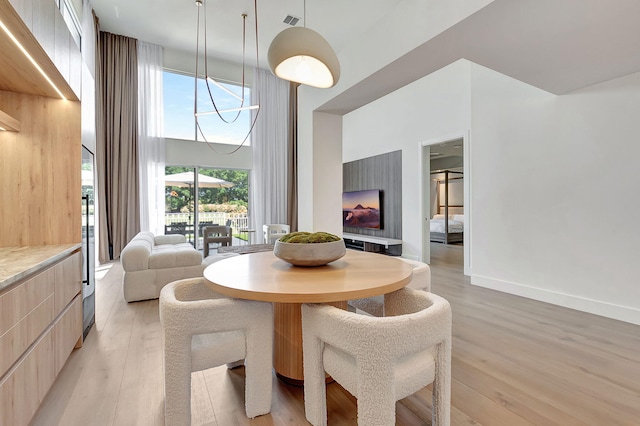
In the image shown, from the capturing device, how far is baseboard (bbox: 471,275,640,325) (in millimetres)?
2734

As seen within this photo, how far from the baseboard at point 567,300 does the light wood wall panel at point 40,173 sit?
4.30 meters

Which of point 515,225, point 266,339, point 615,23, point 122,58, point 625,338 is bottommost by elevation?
point 625,338

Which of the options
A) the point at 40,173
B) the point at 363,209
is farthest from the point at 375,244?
the point at 40,173

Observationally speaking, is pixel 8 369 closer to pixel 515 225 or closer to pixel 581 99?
pixel 515 225

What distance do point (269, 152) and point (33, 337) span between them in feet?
20.6

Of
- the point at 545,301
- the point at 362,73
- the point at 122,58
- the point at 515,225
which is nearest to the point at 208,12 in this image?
the point at 122,58

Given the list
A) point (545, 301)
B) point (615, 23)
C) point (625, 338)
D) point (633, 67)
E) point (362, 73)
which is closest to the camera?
point (615, 23)

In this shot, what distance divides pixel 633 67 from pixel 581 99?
1.51 feet

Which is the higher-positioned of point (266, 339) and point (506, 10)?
point (506, 10)

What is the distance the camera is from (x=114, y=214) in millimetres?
5809

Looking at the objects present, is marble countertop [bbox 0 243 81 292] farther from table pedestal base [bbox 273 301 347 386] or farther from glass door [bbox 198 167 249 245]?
glass door [bbox 198 167 249 245]

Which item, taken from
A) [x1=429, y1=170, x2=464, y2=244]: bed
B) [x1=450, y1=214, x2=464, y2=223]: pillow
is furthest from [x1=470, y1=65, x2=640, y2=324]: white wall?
[x1=450, y1=214, x2=464, y2=223]: pillow

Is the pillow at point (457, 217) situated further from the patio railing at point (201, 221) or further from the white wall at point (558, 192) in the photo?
the patio railing at point (201, 221)

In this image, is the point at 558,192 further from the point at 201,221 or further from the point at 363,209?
the point at 201,221
